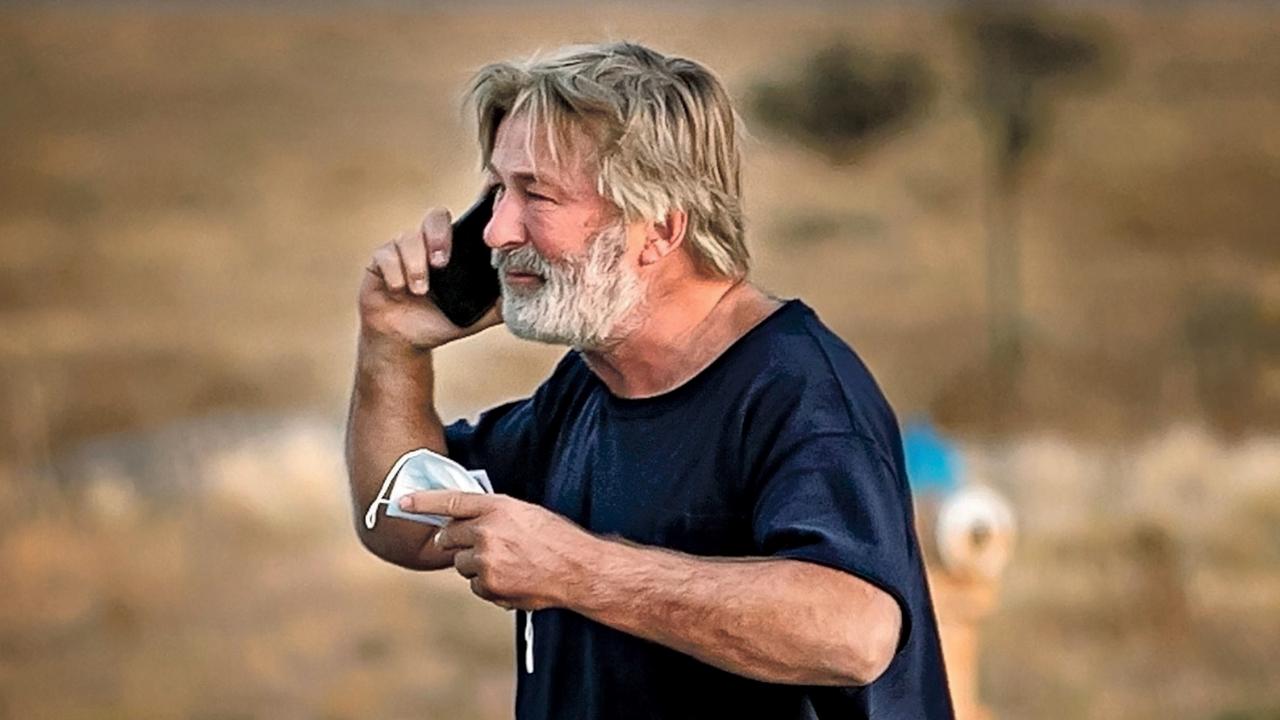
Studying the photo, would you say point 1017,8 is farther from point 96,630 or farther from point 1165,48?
point 96,630

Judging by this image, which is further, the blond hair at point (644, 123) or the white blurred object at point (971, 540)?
the white blurred object at point (971, 540)

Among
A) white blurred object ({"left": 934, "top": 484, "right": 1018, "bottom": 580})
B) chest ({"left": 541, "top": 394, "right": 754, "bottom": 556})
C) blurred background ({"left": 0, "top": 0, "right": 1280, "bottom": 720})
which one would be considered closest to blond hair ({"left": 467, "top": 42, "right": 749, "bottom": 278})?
chest ({"left": 541, "top": 394, "right": 754, "bottom": 556})

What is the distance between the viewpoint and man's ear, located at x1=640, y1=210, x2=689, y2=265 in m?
2.75

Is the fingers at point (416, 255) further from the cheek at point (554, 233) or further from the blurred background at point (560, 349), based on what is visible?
the blurred background at point (560, 349)

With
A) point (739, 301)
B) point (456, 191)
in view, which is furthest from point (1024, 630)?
point (739, 301)

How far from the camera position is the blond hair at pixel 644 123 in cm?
268

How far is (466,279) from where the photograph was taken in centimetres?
298

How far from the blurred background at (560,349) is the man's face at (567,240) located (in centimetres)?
612

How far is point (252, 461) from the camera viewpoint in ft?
31.1

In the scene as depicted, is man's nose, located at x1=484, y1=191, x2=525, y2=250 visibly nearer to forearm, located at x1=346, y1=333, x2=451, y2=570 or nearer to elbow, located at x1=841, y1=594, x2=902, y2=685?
forearm, located at x1=346, y1=333, x2=451, y2=570

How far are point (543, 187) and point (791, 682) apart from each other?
2.27ft

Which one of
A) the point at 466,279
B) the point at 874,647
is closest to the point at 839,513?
the point at 874,647

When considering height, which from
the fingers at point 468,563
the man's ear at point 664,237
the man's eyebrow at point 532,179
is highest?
the man's eyebrow at point 532,179

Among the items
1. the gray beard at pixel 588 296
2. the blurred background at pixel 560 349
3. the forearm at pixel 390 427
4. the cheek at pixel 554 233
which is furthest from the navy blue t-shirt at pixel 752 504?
the blurred background at pixel 560 349
